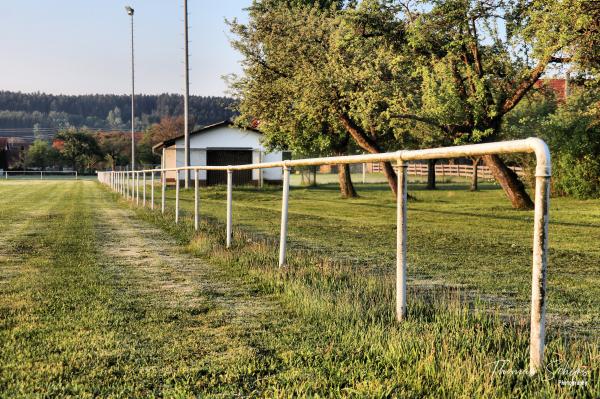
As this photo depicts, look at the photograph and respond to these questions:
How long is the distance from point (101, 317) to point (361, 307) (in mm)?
2117

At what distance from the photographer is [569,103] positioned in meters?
24.3

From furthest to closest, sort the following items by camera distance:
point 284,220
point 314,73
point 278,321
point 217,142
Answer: point 217,142
point 314,73
point 284,220
point 278,321

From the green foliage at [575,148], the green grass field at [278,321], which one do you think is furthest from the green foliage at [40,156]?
the green grass field at [278,321]

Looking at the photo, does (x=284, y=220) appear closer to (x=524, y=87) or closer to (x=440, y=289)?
(x=440, y=289)

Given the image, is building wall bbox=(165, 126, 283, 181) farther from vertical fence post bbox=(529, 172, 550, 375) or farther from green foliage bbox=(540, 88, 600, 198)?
vertical fence post bbox=(529, 172, 550, 375)

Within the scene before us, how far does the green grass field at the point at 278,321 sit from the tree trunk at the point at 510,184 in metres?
9.22

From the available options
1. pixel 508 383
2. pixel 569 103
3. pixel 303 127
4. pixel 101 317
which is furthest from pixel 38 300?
pixel 569 103

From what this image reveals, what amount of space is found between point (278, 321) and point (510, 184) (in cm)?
1610

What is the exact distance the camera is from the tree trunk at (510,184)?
18.8 meters

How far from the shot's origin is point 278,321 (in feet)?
15.3

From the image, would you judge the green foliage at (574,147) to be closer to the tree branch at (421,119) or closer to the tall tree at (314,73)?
the tree branch at (421,119)

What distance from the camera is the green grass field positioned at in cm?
322

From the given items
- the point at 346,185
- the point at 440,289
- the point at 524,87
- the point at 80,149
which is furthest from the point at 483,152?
the point at 80,149

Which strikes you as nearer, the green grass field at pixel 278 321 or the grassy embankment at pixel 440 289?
the green grass field at pixel 278 321
